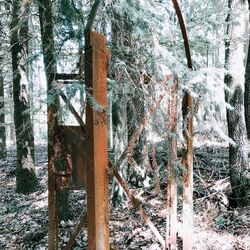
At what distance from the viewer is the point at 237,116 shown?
25.0 ft

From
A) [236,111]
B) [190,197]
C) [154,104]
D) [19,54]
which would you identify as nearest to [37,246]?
[190,197]

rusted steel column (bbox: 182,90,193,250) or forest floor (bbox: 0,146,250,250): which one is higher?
rusted steel column (bbox: 182,90,193,250)

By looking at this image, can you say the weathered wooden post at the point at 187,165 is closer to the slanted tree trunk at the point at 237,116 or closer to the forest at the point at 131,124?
the forest at the point at 131,124

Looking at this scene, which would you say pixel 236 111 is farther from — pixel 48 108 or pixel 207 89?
pixel 48 108

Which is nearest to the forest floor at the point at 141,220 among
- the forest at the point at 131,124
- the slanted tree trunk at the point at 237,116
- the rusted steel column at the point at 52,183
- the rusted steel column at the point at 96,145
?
the forest at the point at 131,124

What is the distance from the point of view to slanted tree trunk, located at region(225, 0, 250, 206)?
760cm

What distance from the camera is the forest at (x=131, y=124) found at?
4012 mm

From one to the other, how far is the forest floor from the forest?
0.09 feet

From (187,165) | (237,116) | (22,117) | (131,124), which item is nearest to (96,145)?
(131,124)

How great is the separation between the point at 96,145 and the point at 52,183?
1511mm

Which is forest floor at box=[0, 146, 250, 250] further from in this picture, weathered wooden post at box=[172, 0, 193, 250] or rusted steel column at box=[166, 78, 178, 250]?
rusted steel column at box=[166, 78, 178, 250]

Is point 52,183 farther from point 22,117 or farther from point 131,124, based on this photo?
point 22,117

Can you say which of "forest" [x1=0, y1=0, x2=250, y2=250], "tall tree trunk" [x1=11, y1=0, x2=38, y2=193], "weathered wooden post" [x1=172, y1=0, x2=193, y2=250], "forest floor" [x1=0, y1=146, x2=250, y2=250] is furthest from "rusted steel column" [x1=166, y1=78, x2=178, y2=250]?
"tall tree trunk" [x1=11, y1=0, x2=38, y2=193]

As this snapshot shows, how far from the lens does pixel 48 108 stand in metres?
5.12
